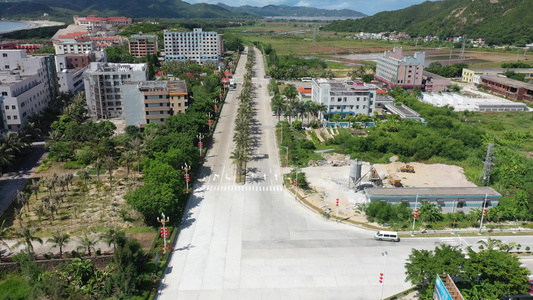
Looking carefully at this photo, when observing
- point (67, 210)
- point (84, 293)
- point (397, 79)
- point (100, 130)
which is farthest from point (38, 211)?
point (397, 79)

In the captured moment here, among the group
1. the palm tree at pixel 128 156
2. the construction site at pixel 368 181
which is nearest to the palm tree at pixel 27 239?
the palm tree at pixel 128 156

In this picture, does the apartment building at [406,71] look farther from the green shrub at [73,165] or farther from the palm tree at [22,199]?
the palm tree at [22,199]

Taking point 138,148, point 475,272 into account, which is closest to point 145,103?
point 138,148

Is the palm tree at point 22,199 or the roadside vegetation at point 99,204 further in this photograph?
the palm tree at point 22,199

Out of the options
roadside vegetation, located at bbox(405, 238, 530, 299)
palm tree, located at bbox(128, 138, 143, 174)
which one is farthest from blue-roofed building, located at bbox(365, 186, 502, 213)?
palm tree, located at bbox(128, 138, 143, 174)

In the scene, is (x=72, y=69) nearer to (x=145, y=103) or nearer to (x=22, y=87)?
(x=22, y=87)
